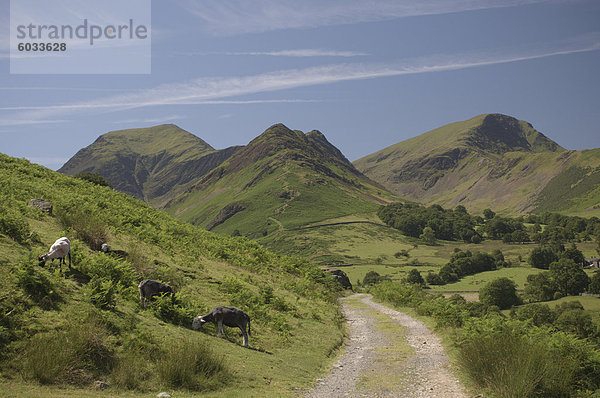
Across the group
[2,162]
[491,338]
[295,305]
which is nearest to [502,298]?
[295,305]

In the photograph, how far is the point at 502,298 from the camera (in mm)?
104000

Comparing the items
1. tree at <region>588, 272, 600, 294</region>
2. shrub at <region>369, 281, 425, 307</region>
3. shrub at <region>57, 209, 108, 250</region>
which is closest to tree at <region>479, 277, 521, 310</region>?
tree at <region>588, 272, 600, 294</region>

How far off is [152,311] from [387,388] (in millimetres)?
9246

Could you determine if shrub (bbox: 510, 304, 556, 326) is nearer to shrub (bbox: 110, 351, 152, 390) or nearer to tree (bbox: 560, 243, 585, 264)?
tree (bbox: 560, 243, 585, 264)

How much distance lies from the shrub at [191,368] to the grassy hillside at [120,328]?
0.10 ft

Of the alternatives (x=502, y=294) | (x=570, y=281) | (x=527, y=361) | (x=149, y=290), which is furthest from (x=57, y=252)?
(x=570, y=281)

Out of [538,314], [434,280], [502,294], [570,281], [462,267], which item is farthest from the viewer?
[462,267]

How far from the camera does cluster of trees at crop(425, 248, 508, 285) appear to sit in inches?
5615

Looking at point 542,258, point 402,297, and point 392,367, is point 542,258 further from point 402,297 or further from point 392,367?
point 392,367

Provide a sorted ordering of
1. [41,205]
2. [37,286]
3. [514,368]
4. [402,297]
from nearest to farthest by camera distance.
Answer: [514,368] < [37,286] < [41,205] < [402,297]

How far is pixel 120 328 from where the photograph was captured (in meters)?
12.4

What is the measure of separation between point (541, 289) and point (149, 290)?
4796 inches

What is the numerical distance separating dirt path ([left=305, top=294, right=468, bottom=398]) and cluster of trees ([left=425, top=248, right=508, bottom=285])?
125070mm

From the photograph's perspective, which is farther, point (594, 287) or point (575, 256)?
point (575, 256)
